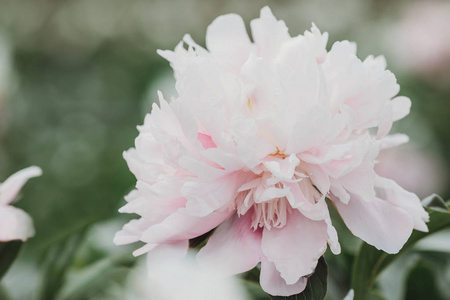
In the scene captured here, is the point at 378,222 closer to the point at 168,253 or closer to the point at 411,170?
the point at 168,253

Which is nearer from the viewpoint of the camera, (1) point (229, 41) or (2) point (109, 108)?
(1) point (229, 41)

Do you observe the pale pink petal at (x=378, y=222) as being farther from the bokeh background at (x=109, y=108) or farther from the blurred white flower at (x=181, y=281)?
the bokeh background at (x=109, y=108)

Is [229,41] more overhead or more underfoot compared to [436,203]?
more overhead

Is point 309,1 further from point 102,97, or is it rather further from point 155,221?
point 155,221

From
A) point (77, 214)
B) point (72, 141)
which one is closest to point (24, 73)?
point (72, 141)

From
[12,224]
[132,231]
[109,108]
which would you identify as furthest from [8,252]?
[109,108]

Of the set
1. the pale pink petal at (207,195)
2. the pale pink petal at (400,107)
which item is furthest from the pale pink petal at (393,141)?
the pale pink petal at (207,195)

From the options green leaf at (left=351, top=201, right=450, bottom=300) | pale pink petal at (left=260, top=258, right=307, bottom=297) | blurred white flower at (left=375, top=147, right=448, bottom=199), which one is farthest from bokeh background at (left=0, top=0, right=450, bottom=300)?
pale pink petal at (left=260, top=258, right=307, bottom=297)
